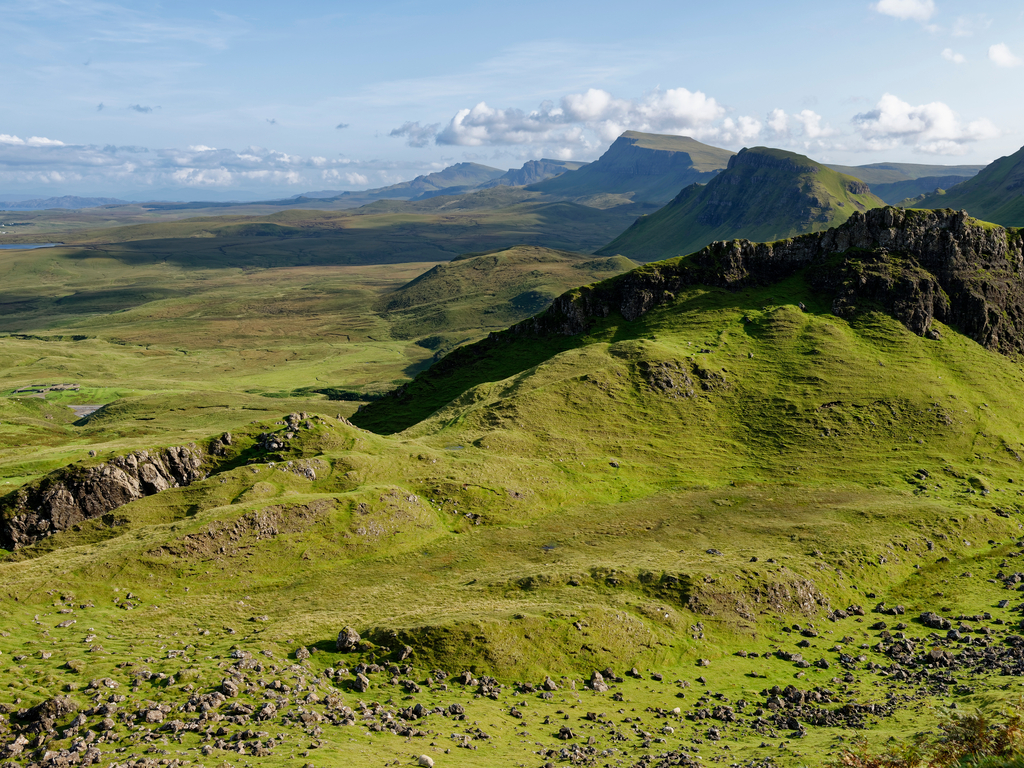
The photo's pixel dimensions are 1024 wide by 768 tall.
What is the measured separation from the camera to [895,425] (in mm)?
121812

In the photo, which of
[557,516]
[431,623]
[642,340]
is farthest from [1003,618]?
[642,340]

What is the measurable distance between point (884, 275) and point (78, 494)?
152148 mm

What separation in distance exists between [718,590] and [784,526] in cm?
2577

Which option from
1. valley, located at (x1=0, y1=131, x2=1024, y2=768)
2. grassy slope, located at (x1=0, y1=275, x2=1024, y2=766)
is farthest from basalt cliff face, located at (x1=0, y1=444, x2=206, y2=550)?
grassy slope, located at (x1=0, y1=275, x2=1024, y2=766)

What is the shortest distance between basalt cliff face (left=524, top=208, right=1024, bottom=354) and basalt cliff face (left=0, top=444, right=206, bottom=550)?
94460 millimetres

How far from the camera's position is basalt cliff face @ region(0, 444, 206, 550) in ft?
258

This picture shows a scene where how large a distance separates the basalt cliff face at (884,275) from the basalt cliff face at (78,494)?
9446 centimetres

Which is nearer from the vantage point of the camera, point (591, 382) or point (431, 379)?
point (591, 382)

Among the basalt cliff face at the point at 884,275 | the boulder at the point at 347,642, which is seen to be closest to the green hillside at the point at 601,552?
the boulder at the point at 347,642

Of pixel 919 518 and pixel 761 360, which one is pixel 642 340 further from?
pixel 919 518

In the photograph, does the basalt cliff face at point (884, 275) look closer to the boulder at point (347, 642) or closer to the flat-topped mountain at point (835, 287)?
the flat-topped mountain at point (835, 287)

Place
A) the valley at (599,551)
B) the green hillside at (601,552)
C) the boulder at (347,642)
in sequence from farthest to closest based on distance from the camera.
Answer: the boulder at (347,642) < the green hillside at (601,552) < the valley at (599,551)

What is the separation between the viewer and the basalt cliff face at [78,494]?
78625mm

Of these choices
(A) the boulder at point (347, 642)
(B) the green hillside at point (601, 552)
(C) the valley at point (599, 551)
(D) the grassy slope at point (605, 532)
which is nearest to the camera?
(C) the valley at point (599, 551)
